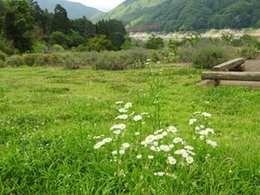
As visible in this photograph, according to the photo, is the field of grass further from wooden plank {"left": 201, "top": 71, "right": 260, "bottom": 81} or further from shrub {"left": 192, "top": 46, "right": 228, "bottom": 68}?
shrub {"left": 192, "top": 46, "right": 228, "bottom": 68}

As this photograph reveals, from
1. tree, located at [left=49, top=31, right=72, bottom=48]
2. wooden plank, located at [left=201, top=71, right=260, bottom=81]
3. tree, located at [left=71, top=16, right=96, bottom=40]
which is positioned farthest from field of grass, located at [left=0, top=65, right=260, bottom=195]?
tree, located at [left=71, top=16, right=96, bottom=40]

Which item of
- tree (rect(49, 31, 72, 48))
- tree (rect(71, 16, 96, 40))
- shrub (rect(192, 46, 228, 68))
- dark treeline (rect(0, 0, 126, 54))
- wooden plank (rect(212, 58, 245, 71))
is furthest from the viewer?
tree (rect(71, 16, 96, 40))

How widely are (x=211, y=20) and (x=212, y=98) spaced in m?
196

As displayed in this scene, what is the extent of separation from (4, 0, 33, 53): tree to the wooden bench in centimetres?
5081

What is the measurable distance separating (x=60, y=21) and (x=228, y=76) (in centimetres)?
8006

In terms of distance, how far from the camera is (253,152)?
4.25 m

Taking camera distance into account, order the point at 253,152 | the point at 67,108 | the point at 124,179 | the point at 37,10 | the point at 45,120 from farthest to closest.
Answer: the point at 37,10
the point at 67,108
the point at 45,120
the point at 253,152
the point at 124,179

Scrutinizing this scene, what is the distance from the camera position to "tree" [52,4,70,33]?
269ft

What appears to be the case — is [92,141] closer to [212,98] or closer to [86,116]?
[86,116]

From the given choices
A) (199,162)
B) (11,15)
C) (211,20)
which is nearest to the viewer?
(199,162)

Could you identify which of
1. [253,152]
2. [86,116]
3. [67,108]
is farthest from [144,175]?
[67,108]

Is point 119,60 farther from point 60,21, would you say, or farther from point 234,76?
point 60,21

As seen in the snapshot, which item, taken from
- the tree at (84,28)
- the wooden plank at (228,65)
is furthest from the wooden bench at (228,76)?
the tree at (84,28)

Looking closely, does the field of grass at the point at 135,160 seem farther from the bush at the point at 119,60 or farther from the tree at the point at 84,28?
the tree at the point at 84,28
